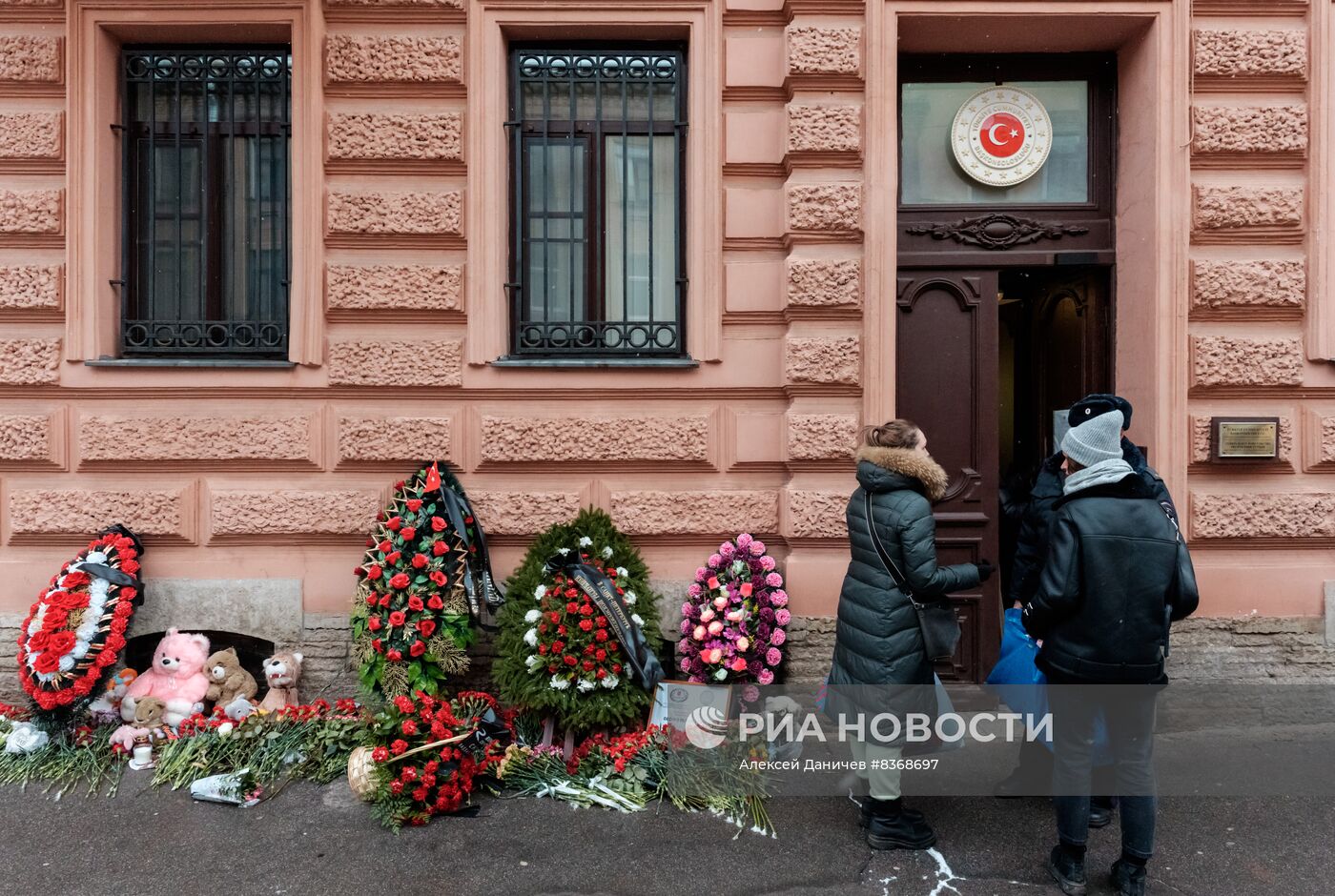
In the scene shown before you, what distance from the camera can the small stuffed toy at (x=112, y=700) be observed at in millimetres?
4656

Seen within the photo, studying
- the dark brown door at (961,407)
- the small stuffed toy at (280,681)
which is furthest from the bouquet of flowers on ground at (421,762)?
the dark brown door at (961,407)

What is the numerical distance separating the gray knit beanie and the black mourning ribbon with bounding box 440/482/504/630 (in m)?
3.16

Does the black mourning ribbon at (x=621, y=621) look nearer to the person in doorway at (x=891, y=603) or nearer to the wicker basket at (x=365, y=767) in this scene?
the wicker basket at (x=365, y=767)

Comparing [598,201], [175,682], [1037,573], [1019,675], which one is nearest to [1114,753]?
[1019,675]

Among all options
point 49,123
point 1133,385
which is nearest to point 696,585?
point 1133,385

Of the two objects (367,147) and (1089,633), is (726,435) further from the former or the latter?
(367,147)

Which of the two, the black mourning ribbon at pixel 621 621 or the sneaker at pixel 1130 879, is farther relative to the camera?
the black mourning ribbon at pixel 621 621

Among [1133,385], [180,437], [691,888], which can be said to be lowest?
[691,888]

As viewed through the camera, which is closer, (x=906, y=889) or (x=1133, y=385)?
(x=906, y=889)

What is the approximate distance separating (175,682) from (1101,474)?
16.1 ft

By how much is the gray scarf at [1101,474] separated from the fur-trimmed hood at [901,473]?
1.68 ft

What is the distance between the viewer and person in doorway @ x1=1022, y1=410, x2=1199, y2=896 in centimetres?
310

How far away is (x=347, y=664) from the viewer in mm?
5012

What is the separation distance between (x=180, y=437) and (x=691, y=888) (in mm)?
3959
